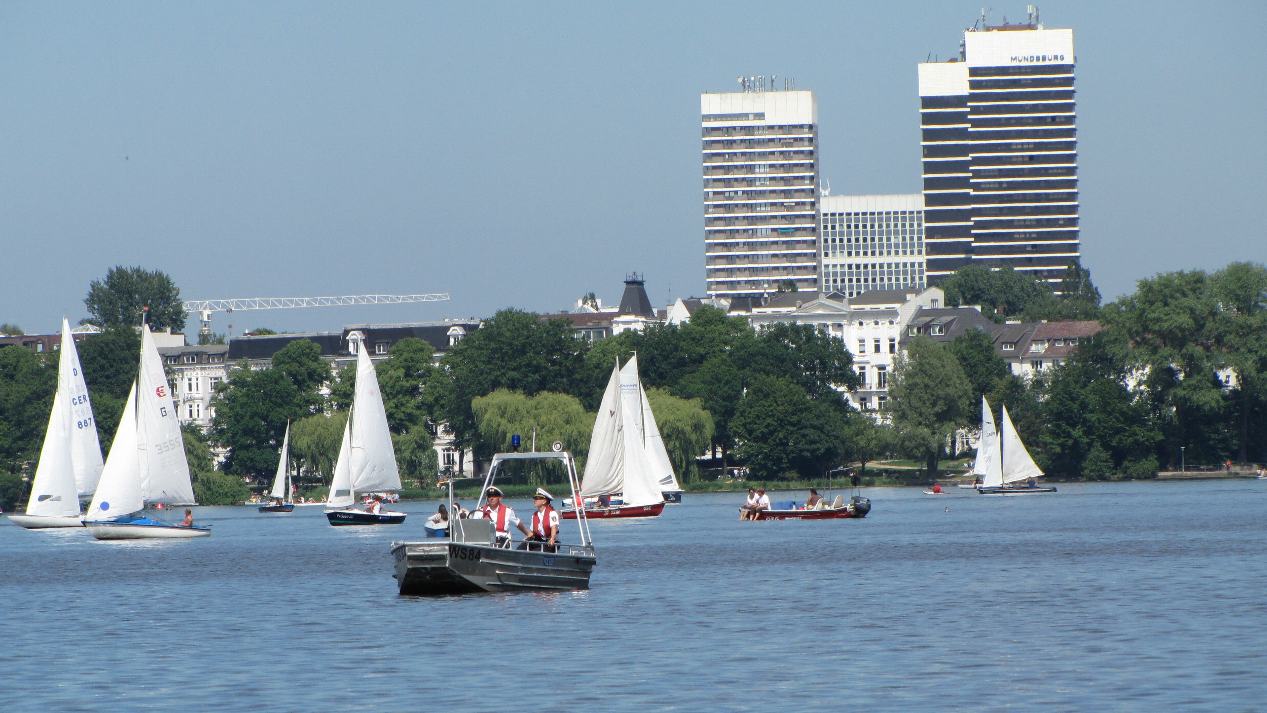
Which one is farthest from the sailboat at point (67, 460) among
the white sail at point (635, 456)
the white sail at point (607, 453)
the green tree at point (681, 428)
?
the green tree at point (681, 428)

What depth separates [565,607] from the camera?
43.7 meters

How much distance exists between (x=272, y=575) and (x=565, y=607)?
757 inches

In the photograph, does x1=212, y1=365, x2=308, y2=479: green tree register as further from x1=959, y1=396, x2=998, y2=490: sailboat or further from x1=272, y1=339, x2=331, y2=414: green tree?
x1=959, y1=396, x2=998, y2=490: sailboat

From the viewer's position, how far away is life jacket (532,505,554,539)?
45.7m

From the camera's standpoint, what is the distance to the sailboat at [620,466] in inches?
3802

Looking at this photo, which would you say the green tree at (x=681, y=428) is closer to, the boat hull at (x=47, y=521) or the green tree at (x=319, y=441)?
the green tree at (x=319, y=441)

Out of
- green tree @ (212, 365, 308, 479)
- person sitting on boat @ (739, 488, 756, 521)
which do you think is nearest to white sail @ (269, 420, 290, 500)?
green tree @ (212, 365, 308, 479)

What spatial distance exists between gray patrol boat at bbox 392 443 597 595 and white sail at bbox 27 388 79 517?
47.7 metres

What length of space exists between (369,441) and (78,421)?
12351 millimetres

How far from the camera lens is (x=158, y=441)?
80.6 m

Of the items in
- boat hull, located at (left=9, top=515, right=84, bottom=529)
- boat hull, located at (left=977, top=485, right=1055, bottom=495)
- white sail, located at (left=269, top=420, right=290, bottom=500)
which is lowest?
boat hull, located at (left=9, top=515, right=84, bottom=529)

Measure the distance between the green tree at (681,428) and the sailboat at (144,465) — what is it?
59.6 meters

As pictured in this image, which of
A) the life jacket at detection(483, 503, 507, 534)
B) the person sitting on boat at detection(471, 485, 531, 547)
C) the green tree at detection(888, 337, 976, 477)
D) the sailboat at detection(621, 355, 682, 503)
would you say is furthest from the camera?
the green tree at detection(888, 337, 976, 477)

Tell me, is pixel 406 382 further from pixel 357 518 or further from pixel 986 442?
pixel 357 518
